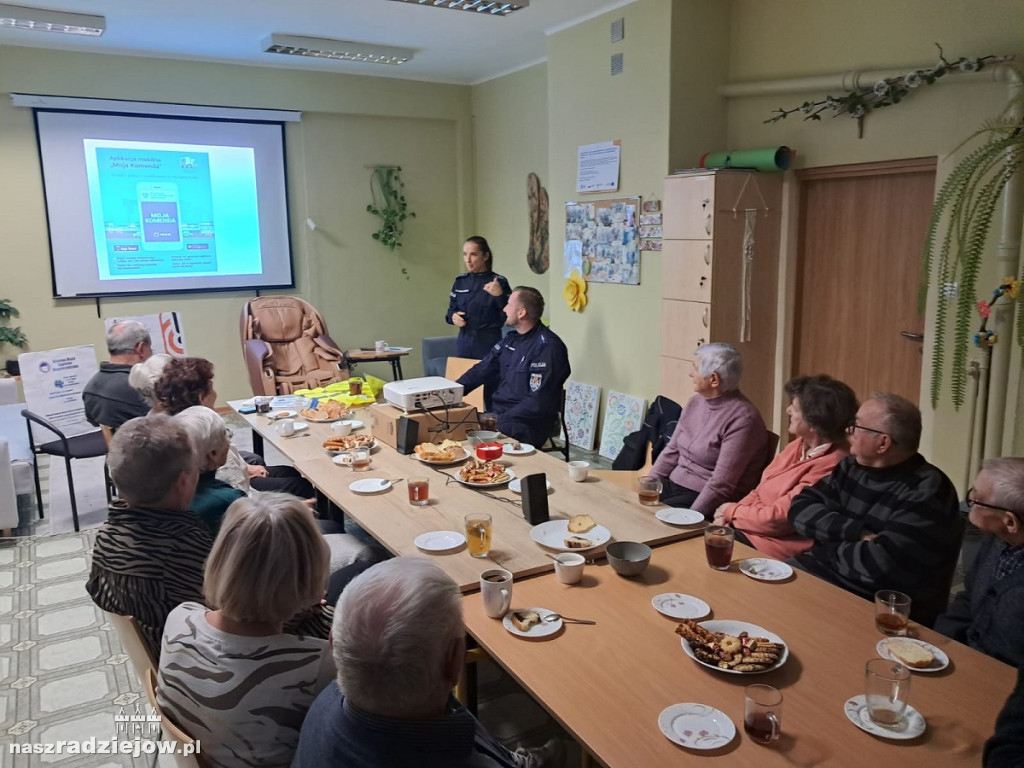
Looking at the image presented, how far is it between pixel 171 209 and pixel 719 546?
19.3ft

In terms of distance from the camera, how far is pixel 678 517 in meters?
2.32

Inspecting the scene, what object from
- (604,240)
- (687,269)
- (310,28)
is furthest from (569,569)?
(310,28)

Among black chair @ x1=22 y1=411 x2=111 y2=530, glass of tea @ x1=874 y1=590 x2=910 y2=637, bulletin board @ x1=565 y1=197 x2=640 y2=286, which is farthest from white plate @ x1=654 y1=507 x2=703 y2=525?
black chair @ x1=22 y1=411 x2=111 y2=530

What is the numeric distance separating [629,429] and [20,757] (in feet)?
12.5

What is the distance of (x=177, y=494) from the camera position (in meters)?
1.97

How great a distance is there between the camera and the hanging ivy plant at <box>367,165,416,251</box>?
720 cm

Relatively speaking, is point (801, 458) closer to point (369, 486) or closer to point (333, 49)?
point (369, 486)

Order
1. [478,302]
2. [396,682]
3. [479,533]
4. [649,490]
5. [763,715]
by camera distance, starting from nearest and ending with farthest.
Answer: [396,682], [763,715], [479,533], [649,490], [478,302]

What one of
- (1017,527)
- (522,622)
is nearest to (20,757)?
(522,622)

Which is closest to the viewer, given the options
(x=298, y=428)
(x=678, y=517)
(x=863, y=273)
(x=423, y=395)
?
(x=678, y=517)

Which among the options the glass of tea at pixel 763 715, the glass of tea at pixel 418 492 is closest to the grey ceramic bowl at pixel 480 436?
the glass of tea at pixel 418 492

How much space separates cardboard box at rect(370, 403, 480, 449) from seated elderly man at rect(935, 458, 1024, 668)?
6.47 ft

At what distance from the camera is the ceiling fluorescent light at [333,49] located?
5.57 meters

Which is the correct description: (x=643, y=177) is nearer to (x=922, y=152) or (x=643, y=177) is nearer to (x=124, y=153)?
(x=922, y=152)
